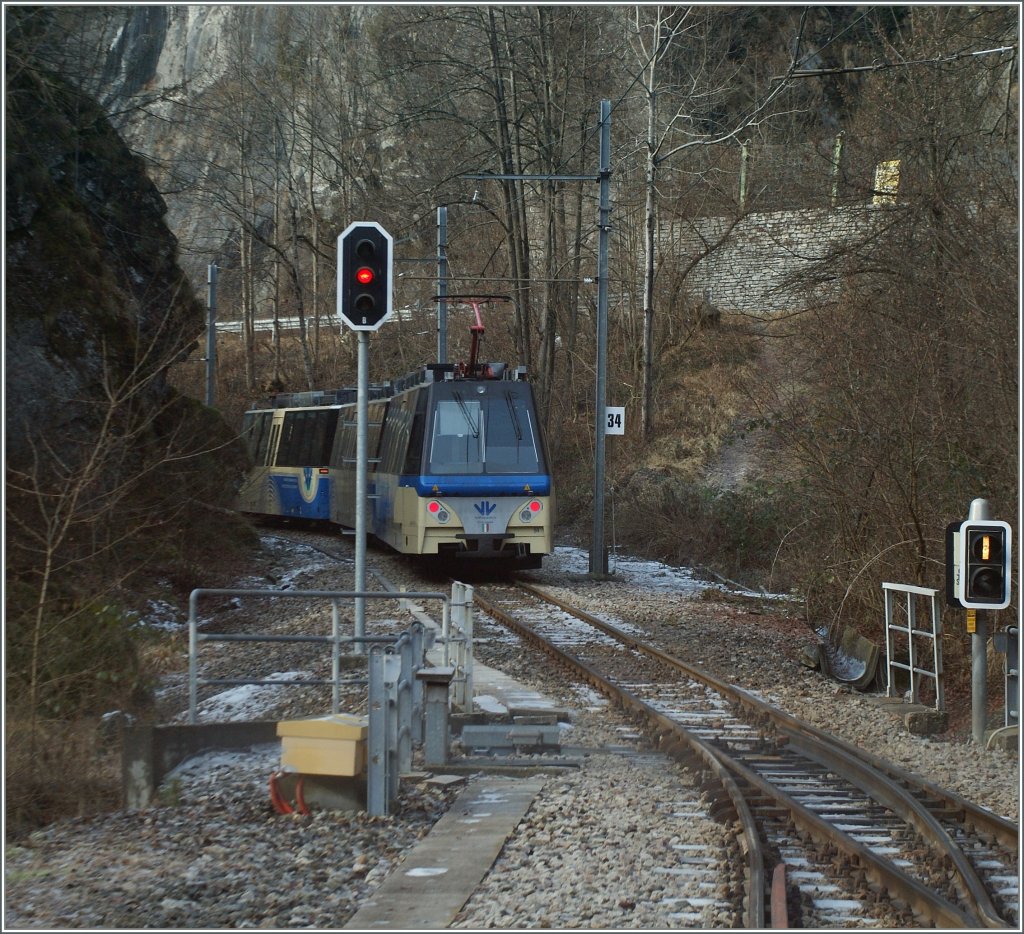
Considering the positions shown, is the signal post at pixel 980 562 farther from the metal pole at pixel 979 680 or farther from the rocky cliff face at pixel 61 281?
the rocky cliff face at pixel 61 281

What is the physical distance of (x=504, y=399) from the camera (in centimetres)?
2088

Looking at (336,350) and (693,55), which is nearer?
(693,55)

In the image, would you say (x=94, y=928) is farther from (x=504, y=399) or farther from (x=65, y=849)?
(x=504, y=399)

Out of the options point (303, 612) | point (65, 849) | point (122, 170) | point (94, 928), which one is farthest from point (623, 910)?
point (122, 170)

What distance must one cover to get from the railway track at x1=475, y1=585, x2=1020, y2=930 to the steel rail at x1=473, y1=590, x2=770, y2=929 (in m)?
0.01

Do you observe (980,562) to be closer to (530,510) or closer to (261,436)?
(530,510)

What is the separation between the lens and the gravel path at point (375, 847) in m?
6.21

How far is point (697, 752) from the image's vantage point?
961 cm

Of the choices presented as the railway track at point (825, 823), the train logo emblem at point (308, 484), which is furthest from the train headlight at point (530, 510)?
the train logo emblem at point (308, 484)

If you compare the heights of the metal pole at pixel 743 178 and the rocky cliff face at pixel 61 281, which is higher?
the metal pole at pixel 743 178

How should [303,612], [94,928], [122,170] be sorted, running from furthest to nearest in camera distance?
1. [122,170]
2. [303,612]
3. [94,928]

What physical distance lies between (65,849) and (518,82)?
2780cm

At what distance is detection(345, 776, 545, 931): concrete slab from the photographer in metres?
6.14

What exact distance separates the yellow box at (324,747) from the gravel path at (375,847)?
29 cm
